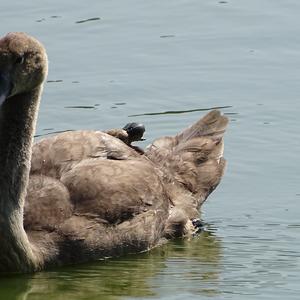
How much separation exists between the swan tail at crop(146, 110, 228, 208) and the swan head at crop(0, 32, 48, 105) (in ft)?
7.15

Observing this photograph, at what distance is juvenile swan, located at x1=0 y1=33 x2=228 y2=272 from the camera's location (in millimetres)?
12812

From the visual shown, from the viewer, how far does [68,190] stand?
1330cm

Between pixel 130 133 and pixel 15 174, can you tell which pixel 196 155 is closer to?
pixel 130 133

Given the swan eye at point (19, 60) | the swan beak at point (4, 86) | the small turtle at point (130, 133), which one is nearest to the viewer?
the swan beak at point (4, 86)

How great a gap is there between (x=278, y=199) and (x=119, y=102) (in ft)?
8.80

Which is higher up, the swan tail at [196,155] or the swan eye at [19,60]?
the swan eye at [19,60]

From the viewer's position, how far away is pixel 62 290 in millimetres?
12734

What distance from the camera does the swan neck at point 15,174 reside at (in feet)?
42.1

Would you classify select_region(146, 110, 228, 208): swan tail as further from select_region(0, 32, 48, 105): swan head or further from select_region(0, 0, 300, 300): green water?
select_region(0, 32, 48, 105): swan head

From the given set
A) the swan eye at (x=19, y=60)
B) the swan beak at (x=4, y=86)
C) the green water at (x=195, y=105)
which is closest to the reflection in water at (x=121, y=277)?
the green water at (x=195, y=105)

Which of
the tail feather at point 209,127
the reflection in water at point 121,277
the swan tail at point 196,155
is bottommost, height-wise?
the reflection in water at point 121,277

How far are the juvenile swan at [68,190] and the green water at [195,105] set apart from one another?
0.60 ft

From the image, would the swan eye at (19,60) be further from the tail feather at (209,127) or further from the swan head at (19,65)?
the tail feather at (209,127)

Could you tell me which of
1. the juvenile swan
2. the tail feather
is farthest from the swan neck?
the tail feather
